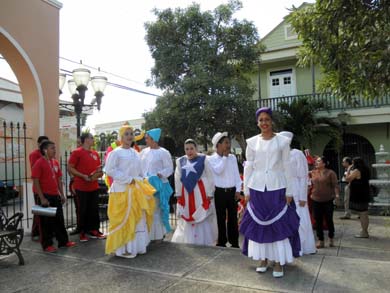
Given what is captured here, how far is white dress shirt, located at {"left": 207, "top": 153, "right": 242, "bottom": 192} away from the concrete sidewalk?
1132 millimetres

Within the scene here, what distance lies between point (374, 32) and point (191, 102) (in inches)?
277

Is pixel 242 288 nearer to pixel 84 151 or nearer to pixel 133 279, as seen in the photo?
pixel 133 279

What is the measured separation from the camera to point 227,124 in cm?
1249

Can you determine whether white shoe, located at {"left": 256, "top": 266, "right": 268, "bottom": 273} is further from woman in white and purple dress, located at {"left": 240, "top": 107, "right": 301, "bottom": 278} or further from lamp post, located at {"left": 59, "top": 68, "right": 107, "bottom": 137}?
lamp post, located at {"left": 59, "top": 68, "right": 107, "bottom": 137}

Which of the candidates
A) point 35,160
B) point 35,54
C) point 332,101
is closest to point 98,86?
point 35,54

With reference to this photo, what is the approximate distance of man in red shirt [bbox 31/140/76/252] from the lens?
212 inches

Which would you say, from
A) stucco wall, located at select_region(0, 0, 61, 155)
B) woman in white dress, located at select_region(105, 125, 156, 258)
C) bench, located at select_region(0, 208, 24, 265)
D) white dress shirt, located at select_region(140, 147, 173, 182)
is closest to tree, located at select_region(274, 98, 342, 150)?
white dress shirt, located at select_region(140, 147, 173, 182)

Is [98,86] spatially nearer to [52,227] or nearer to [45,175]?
[45,175]

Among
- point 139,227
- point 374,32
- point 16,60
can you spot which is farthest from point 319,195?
point 16,60

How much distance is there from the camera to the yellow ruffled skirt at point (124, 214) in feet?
16.1

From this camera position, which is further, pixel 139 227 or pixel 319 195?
pixel 319 195

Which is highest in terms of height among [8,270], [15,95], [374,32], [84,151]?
[15,95]

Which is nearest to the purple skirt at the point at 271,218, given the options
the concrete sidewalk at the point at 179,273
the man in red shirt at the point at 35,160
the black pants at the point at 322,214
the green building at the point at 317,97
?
the concrete sidewalk at the point at 179,273

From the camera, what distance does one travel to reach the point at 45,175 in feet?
18.1
